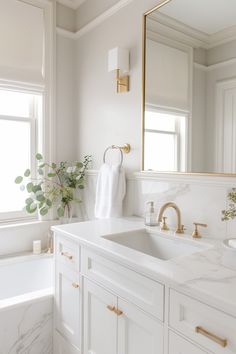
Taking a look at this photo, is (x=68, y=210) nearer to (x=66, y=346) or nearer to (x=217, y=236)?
(x=66, y=346)

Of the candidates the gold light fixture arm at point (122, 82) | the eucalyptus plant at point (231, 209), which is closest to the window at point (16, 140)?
the gold light fixture arm at point (122, 82)

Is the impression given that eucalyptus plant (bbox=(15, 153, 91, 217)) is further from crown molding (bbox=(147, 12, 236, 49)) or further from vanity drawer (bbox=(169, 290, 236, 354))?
vanity drawer (bbox=(169, 290, 236, 354))

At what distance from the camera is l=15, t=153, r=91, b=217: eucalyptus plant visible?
251cm

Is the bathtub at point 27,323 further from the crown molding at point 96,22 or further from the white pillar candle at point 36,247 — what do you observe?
the crown molding at point 96,22

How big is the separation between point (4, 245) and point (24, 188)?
0.52 m

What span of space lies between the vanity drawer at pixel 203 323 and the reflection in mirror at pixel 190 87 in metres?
0.76

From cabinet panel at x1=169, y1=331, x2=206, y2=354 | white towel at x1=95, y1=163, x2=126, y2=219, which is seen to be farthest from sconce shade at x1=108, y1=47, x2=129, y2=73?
cabinet panel at x1=169, y1=331, x2=206, y2=354

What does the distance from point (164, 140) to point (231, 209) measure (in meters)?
0.64

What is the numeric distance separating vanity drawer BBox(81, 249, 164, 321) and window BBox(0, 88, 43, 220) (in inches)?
53.6

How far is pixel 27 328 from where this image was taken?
1749mm

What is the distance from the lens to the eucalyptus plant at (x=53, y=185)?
251cm

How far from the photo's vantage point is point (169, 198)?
1.83m

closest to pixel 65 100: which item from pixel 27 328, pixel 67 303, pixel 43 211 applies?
pixel 43 211

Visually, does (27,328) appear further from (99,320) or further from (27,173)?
(27,173)
